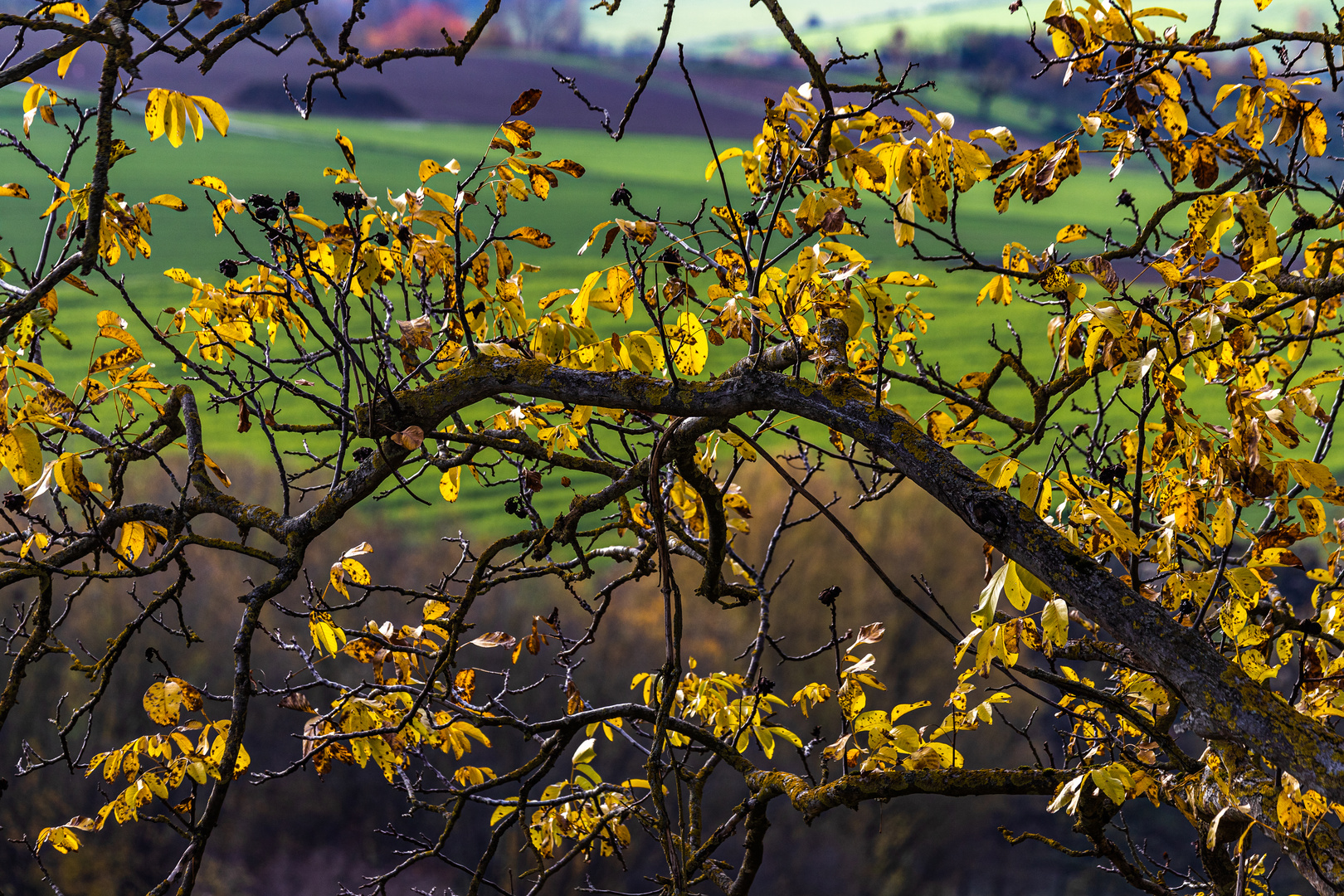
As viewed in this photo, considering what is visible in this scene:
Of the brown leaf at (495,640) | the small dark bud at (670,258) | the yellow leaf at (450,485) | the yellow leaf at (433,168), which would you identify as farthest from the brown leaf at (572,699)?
the yellow leaf at (433,168)

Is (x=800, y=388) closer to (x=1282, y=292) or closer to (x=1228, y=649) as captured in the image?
(x=1282, y=292)

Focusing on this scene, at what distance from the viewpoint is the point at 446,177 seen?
13477 mm

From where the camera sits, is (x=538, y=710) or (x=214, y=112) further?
(x=538, y=710)

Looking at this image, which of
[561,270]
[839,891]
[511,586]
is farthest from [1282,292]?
[561,270]

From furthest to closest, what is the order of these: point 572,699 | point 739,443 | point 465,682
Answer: point 572,699
point 465,682
point 739,443

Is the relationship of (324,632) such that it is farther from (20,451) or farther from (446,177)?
(446,177)

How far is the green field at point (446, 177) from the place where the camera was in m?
16.8

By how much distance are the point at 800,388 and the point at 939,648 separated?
841cm

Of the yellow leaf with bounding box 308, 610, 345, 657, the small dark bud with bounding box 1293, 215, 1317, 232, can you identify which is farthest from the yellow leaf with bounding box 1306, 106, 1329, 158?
the yellow leaf with bounding box 308, 610, 345, 657

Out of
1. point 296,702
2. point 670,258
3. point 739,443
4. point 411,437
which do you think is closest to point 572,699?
point 296,702

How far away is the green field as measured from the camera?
16.8m

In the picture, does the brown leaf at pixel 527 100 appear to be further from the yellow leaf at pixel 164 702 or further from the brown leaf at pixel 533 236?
the yellow leaf at pixel 164 702

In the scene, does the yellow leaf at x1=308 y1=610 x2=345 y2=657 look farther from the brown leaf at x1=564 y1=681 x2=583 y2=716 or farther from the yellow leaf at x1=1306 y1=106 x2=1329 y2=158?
the yellow leaf at x1=1306 y1=106 x2=1329 y2=158

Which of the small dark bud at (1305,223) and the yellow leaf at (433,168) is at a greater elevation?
the small dark bud at (1305,223)
